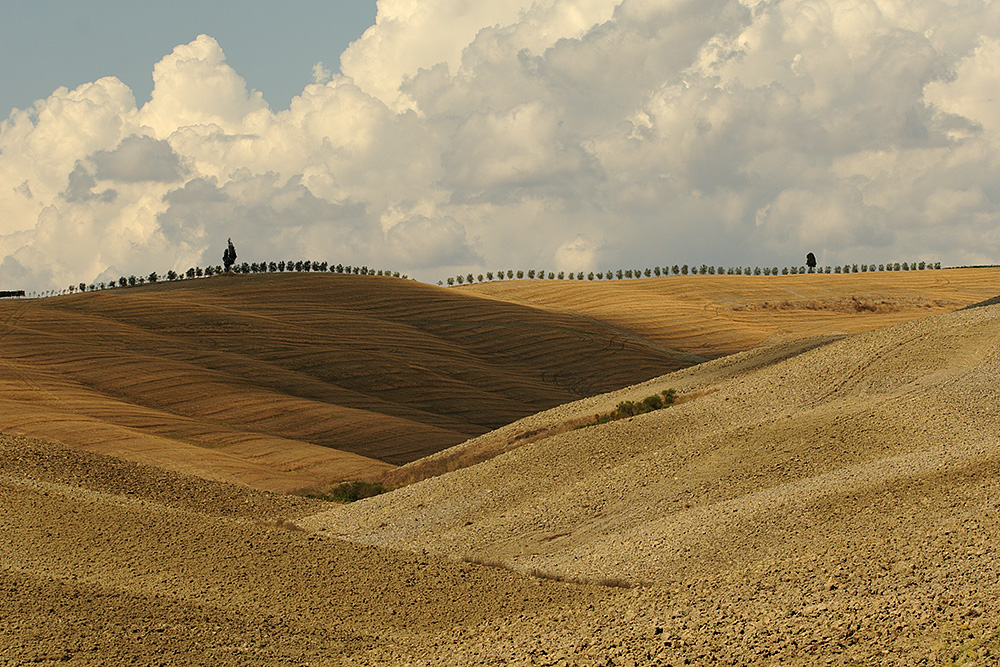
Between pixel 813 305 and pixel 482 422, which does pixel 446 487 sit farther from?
pixel 813 305

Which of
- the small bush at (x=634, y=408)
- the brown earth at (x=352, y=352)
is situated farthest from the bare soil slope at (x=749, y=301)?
the small bush at (x=634, y=408)

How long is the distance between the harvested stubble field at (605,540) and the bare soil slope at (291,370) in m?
2.78

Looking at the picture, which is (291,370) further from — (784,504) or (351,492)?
(784,504)

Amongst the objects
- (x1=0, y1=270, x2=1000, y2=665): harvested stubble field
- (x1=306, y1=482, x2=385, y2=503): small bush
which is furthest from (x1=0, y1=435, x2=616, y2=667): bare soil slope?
(x1=306, y1=482, x2=385, y2=503): small bush

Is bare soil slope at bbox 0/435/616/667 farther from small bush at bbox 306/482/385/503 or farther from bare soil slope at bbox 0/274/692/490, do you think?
bare soil slope at bbox 0/274/692/490

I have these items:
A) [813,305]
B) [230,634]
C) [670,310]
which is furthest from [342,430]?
[813,305]

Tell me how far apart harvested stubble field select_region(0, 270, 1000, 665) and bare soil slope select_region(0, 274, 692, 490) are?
278 centimetres

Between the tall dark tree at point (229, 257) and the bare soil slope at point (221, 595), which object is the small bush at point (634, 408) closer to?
the bare soil slope at point (221, 595)

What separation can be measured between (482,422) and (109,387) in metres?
12.9

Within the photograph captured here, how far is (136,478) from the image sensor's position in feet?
67.9

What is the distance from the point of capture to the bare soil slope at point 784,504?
9.41 meters

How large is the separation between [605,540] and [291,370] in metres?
26.3

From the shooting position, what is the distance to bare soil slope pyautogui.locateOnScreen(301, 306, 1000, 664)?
9414 millimetres

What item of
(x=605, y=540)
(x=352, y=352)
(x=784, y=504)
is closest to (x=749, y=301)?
(x=352, y=352)
